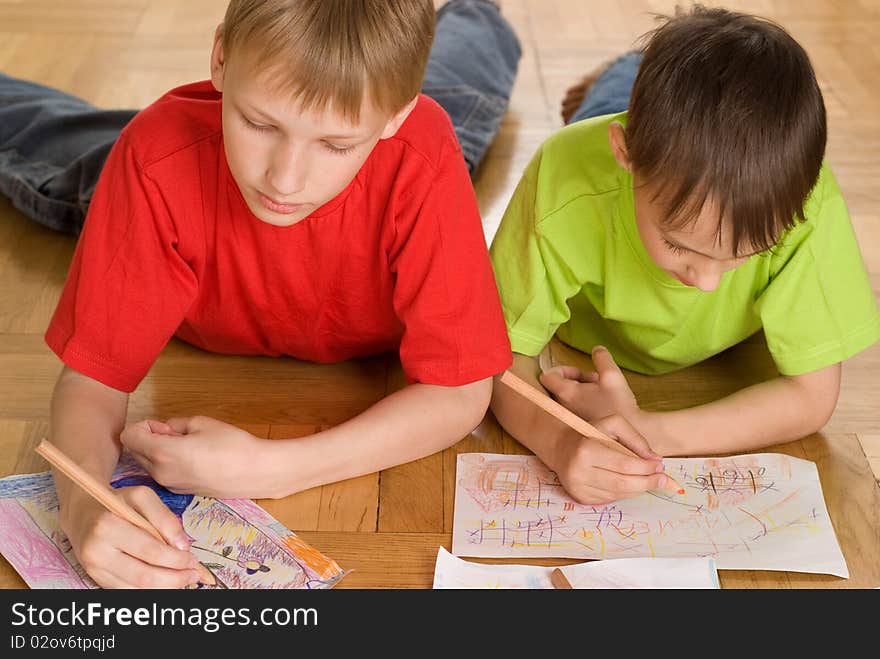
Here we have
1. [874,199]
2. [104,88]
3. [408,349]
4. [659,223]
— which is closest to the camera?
[659,223]

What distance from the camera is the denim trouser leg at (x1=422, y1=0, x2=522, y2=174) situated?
60.2 inches

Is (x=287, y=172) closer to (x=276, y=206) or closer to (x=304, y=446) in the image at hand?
(x=276, y=206)

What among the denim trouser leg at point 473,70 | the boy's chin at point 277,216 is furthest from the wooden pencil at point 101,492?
the denim trouser leg at point 473,70

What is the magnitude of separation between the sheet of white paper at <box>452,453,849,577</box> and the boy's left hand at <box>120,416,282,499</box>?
18 centimetres

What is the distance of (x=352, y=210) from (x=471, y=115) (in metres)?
0.59

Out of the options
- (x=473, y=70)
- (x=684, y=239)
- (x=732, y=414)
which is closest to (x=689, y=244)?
(x=684, y=239)

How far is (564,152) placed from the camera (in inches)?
42.1

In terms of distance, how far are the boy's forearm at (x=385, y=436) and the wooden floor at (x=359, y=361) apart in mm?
22

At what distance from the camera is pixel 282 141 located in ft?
2.69

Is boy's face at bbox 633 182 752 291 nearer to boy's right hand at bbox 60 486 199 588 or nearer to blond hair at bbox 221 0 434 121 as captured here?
blond hair at bbox 221 0 434 121

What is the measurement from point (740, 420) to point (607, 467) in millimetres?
155

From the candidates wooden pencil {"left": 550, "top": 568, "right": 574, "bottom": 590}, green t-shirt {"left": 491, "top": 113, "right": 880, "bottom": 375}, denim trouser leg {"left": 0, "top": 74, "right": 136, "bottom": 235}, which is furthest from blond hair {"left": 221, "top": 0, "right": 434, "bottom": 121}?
denim trouser leg {"left": 0, "top": 74, "right": 136, "bottom": 235}

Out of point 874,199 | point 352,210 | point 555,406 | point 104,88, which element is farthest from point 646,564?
point 104,88

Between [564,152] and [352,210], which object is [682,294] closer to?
[564,152]
